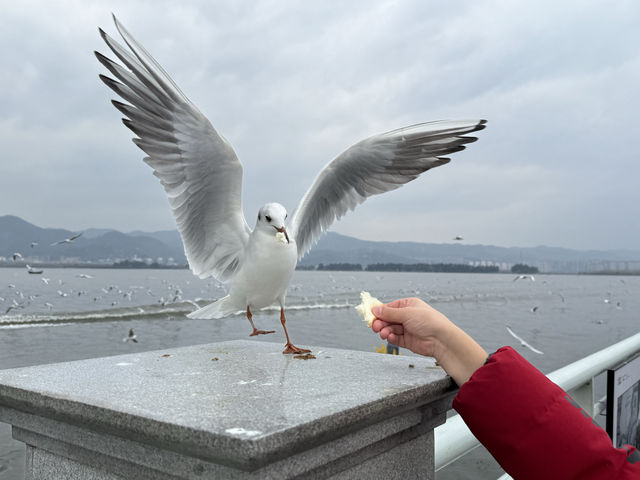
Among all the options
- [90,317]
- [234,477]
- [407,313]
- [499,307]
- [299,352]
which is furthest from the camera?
[499,307]

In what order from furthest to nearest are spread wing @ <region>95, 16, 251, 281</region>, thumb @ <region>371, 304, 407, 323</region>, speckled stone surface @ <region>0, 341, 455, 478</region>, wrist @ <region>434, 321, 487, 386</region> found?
spread wing @ <region>95, 16, 251, 281</region>, thumb @ <region>371, 304, 407, 323</region>, wrist @ <region>434, 321, 487, 386</region>, speckled stone surface @ <region>0, 341, 455, 478</region>

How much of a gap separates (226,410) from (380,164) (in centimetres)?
207

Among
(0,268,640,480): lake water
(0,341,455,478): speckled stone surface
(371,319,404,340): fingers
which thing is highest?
(371,319,404,340): fingers

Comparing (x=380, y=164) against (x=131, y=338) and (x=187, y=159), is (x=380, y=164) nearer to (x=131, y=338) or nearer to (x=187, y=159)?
(x=187, y=159)

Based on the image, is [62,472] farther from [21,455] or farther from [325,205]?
[21,455]

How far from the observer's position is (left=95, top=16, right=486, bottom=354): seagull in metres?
2.48

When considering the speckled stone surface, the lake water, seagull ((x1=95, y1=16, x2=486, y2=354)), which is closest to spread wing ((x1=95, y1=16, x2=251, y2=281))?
seagull ((x1=95, y1=16, x2=486, y2=354))

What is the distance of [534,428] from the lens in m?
1.25

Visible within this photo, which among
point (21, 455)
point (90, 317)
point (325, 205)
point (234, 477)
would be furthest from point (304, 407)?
point (90, 317)

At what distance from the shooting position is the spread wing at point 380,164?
114 inches

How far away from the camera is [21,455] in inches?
291

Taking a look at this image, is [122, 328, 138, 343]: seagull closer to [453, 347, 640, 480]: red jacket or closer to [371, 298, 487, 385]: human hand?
[371, 298, 487, 385]: human hand

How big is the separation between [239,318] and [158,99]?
78.2 feet

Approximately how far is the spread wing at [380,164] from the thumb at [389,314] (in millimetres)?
1170
